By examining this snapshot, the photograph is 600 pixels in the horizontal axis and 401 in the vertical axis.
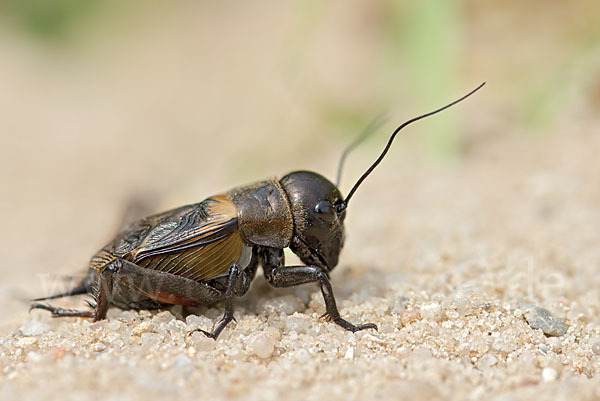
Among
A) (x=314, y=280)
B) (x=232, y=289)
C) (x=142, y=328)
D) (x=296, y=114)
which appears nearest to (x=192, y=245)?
(x=232, y=289)

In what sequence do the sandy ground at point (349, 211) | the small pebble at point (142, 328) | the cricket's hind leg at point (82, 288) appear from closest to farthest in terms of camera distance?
1. the sandy ground at point (349, 211)
2. the small pebble at point (142, 328)
3. the cricket's hind leg at point (82, 288)

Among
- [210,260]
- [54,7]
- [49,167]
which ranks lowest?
[49,167]

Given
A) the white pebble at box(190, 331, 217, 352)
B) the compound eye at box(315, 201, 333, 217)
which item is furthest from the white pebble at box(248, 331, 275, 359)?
the compound eye at box(315, 201, 333, 217)

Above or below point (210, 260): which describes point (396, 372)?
below

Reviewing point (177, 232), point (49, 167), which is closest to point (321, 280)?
point (177, 232)

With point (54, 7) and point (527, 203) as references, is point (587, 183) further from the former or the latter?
point (54, 7)

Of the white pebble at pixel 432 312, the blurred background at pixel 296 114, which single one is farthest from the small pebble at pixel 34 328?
the white pebble at pixel 432 312

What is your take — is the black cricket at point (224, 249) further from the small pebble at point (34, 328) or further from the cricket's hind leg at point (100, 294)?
the small pebble at point (34, 328)

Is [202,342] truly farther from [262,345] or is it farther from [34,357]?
[34,357]
